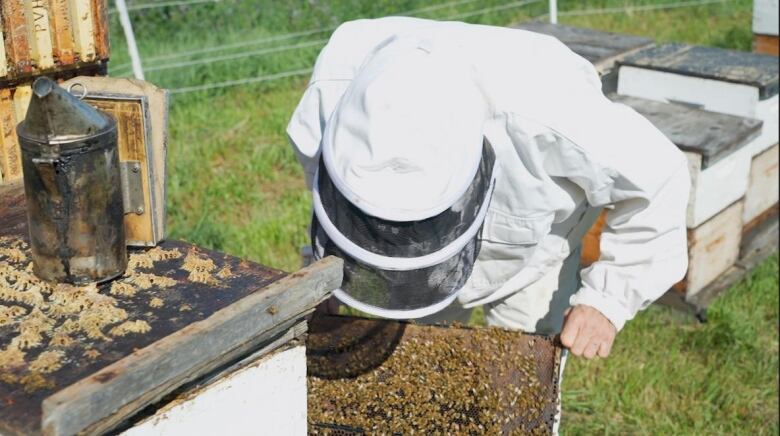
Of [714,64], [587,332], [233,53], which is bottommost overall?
[587,332]

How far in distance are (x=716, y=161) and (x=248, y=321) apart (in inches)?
119

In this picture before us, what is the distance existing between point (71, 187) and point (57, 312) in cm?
25

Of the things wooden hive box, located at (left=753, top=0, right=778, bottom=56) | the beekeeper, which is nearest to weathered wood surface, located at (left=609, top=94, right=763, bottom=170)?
Answer: the beekeeper

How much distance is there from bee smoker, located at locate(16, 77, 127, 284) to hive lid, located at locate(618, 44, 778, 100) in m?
3.41

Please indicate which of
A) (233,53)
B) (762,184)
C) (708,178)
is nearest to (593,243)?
(708,178)

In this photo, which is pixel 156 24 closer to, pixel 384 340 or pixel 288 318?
pixel 384 340

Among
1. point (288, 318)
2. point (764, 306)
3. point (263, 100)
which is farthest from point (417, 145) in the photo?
point (263, 100)

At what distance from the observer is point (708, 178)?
4246 mm

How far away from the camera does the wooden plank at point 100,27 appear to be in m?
2.86

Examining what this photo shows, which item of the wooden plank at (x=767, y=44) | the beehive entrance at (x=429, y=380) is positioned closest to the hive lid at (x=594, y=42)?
the wooden plank at (x=767, y=44)

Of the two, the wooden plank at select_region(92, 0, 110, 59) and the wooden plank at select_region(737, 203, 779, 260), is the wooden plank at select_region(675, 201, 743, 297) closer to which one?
the wooden plank at select_region(737, 203, 779, 260)

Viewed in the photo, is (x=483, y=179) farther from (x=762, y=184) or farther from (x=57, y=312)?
(x=762, y=184)

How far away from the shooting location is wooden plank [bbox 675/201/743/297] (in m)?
4.39

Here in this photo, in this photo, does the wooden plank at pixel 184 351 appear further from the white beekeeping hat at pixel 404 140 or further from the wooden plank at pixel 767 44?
the wooden plank at pixel 767 44
